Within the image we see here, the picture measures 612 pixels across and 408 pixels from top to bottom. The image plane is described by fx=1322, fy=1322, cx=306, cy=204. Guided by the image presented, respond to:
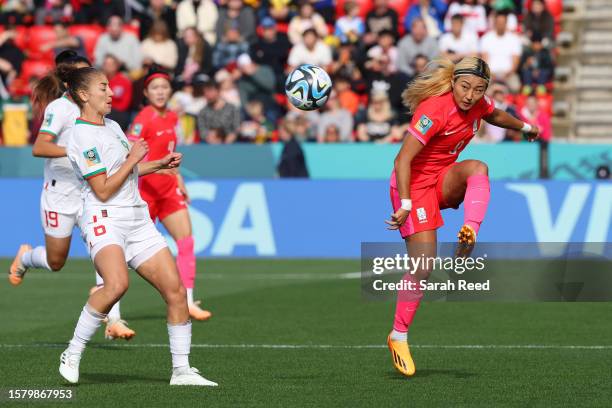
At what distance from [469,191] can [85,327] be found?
2.74 meters

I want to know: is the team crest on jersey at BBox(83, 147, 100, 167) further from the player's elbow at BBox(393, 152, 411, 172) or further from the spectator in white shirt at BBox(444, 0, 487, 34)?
the spectator in white shirt at BBox(444, 0, 487, 34)

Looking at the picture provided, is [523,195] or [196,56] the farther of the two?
[196,56]

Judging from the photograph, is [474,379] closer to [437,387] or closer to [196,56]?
[437,387]

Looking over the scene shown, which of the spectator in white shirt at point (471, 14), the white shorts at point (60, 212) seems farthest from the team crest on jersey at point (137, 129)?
the spectator in white shirt at point (471, 14)

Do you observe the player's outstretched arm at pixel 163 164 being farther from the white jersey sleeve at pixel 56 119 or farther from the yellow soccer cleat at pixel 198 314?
the yellow soccer cleat at pixel 198 314

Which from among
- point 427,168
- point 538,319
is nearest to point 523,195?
point 538,319

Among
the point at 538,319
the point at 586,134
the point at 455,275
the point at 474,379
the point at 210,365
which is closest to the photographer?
the point at 474,379

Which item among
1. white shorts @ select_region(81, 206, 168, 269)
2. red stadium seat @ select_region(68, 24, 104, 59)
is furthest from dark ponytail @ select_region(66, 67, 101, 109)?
red stadium seat @ select_region(68, 24, 104, 59)

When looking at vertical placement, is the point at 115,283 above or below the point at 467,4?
below

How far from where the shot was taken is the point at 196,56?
23.3 metres

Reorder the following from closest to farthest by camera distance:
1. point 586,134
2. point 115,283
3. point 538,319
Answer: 1. point 115,283
2. point 538,319
3. point 586,134

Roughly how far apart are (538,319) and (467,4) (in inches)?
483

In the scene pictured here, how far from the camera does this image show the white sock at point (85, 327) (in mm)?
8305

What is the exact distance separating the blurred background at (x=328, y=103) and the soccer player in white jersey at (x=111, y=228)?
897cm
